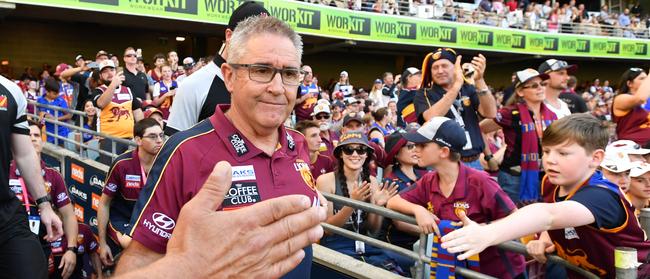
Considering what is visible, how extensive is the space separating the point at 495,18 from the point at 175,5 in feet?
50.2

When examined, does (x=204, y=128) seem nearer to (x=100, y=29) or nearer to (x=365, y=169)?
(x=365, y=169)

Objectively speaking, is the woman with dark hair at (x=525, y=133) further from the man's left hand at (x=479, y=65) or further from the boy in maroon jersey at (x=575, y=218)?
the boy in maroon jersey at (x=575, y=218)

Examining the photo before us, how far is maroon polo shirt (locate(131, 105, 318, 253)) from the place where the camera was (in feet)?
5.69

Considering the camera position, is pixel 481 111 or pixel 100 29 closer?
pixel 481 111

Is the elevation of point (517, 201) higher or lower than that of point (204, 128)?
lower

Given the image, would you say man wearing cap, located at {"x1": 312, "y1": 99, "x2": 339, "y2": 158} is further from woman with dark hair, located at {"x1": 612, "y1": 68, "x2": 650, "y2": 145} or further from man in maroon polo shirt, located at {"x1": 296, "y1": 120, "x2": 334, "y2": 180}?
woman with dark hair, located at {"x1": 612, "y1": 68, "x2": 650, "y2": 145}

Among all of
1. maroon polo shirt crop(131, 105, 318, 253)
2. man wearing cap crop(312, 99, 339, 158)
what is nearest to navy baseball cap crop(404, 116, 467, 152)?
maroon polo shirt crop(131, 105, 318, 253)

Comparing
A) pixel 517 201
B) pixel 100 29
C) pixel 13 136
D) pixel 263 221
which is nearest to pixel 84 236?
pixel 13 136

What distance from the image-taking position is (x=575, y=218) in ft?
6.84

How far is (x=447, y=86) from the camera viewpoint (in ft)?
14.7

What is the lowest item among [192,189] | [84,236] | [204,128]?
[84,236]

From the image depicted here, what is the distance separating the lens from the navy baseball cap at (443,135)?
126 inches

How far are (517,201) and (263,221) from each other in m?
3.73

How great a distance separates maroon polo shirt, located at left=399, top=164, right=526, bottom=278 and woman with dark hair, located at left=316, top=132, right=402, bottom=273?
2.10ft
